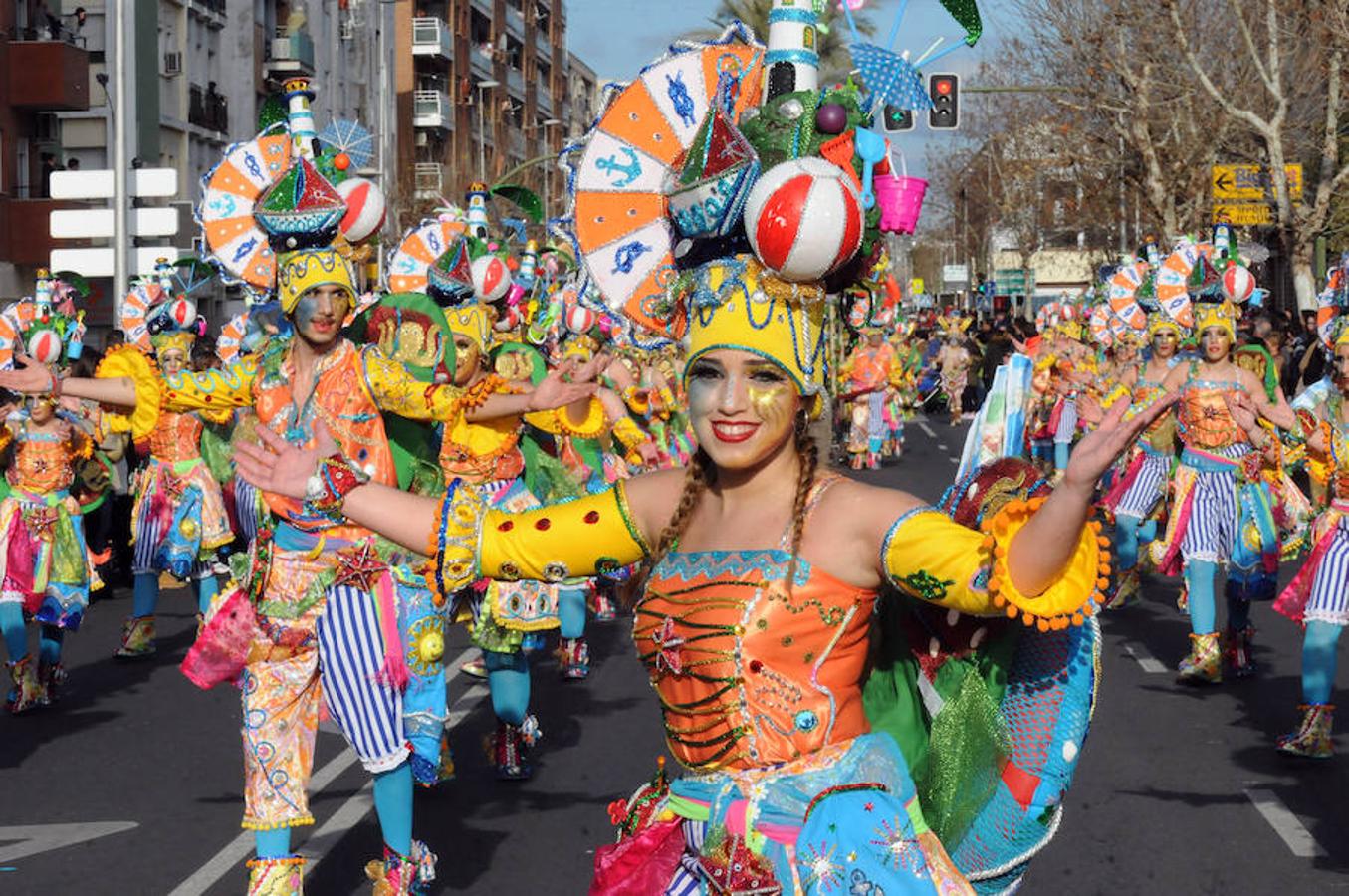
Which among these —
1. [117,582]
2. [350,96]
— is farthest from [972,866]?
[350,96]

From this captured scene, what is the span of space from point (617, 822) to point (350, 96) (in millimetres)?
60505

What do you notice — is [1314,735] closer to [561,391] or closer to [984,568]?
[561,391]

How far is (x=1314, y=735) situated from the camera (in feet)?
32.1

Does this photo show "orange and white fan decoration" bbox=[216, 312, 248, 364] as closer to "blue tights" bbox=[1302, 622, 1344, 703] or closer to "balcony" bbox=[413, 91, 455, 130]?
"blue tights" bbox=[1302, 622, 1344, 703]

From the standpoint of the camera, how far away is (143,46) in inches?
1735

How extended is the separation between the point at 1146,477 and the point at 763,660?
10.9 m

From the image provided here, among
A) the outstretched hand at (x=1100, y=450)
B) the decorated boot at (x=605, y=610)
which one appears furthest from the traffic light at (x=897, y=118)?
the decorated boot at (x=605, y=610)

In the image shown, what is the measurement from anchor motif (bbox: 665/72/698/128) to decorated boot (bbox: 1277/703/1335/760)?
5.99 metres

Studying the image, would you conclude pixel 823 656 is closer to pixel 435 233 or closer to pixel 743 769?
pixel 743 769

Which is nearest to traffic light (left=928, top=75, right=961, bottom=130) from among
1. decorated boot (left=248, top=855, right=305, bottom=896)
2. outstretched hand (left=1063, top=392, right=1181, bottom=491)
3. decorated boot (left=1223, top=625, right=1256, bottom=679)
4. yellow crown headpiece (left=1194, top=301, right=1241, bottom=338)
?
yellow crown headpiece (left=1194, top=301, right=1241, bottom=338)

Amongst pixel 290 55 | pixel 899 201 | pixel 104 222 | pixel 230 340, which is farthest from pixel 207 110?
pixel 899 201

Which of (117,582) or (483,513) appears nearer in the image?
(483,513)

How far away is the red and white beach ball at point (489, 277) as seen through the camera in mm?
10375

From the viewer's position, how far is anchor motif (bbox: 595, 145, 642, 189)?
4969 mm
